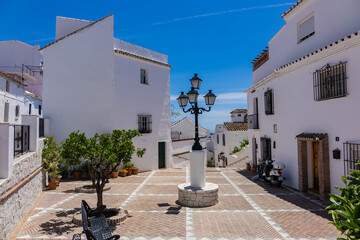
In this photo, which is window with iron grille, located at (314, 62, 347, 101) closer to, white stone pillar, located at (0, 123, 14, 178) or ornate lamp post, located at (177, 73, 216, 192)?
ornate lamp post, located at (177, 73, 216, 192)

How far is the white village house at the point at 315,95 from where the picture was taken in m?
8.16

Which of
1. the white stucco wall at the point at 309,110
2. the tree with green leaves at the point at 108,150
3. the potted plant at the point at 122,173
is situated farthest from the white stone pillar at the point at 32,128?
the white stucco wall at the point at 309,110

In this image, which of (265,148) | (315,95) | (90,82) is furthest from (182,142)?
(315,95)

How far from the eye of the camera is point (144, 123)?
1775cm

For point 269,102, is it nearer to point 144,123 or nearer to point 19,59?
point 144,123

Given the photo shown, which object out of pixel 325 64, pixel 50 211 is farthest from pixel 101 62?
pixel 325 64

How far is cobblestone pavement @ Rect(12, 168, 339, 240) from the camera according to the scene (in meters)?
6.41

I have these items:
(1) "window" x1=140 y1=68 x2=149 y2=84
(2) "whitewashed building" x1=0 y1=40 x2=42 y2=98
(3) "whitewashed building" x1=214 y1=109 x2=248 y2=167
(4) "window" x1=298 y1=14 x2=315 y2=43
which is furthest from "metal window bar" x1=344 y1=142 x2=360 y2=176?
(2) "whitewashed building" x1=0 y1=40 x2=42 y2=98

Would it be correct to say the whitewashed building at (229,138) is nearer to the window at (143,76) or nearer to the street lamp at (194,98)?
the window at (143,76)

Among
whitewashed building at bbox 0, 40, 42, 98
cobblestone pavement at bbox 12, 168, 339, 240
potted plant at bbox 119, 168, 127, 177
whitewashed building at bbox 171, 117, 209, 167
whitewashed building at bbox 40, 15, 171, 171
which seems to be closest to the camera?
cobblestone pavement at bbox 12, 168, 339, 240

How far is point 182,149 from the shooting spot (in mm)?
24766

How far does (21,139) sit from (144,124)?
9.95 metres

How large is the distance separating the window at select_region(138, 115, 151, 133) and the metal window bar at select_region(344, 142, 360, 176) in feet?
40.5

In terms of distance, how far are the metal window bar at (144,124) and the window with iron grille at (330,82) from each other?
11.2m
